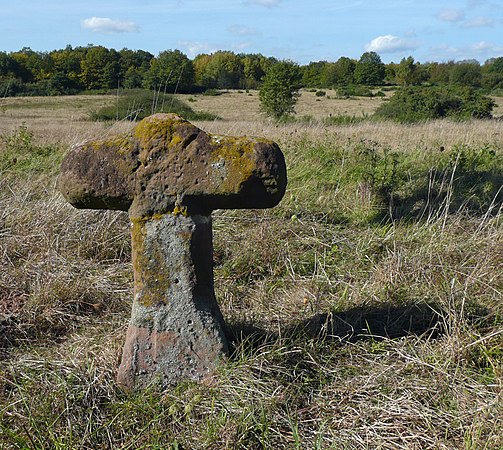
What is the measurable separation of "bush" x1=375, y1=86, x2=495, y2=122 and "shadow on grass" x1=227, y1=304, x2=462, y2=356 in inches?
684

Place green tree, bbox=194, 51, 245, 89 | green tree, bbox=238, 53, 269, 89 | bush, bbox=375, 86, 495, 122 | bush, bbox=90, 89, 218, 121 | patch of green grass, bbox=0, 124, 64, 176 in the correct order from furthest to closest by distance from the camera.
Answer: green tree, bbox=238, 53, 269, 89
green tree, bbox=194, 51, 245, 89
bush, bbox=375, 86, 495, 122
bush, bbox=90, 89, 218, 121
patch of green grass, bbox=0, 124, 64, 176

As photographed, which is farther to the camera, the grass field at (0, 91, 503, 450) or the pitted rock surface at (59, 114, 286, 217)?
the pitted rock surface at (59, 114, 286, 217)

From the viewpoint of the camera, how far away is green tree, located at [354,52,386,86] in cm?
5822

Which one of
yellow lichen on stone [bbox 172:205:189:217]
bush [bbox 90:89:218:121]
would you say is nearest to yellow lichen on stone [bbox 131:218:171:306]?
yellow lichen on stone [bbox 172:205:189:217]

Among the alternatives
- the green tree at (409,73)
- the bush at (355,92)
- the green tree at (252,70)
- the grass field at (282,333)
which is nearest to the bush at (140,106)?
the grass field at (282,333)

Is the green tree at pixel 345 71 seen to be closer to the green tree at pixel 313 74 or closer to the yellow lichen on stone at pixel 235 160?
the green tree at pixel 313 74

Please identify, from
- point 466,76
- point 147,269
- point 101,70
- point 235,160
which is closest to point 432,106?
point 101,70

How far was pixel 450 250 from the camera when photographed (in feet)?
14.3

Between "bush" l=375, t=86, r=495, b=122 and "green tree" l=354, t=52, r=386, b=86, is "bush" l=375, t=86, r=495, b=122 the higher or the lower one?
the lower one

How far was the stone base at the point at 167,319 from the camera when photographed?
9.16ft

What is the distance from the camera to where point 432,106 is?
20875 millimetres

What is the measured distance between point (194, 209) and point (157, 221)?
198 millimetres

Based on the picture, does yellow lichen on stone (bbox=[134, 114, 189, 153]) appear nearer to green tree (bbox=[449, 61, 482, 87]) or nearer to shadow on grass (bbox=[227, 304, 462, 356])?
shadow on grass (bbox=[227, 304, 462, 356])

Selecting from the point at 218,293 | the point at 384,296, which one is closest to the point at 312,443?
the point at 384,296
